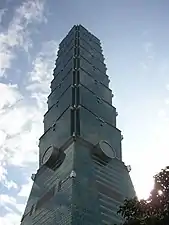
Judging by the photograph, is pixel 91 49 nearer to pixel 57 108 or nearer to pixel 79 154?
pixel 57 108

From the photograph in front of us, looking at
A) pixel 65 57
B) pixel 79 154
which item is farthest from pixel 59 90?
pixel 79 154

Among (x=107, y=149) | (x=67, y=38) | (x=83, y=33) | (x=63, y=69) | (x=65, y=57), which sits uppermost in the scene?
(x=83, y=33)

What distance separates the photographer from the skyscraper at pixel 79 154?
122 feet

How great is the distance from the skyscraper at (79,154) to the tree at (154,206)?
747 inches

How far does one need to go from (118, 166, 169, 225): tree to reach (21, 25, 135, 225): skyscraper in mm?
18977

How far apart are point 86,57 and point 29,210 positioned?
24067 millimetres

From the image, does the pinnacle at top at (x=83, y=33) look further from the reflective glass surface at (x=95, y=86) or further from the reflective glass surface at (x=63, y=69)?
the reflective glass surface at (x=95, y=86)

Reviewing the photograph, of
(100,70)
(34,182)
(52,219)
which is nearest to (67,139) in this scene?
(34,182)

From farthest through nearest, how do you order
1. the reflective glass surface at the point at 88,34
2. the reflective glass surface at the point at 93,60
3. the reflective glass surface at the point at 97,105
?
1. the reflective glass surface at the point at 88,34
2. the reflective glass surface at the point at 93,60
3. the reflective glass surface at the point at 97,105

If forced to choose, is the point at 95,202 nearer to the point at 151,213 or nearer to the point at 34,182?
the point at 34,182

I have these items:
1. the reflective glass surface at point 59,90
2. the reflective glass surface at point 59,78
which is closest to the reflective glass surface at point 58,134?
the reflective glass surface at point 59,90

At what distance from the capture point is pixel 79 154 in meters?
41.8

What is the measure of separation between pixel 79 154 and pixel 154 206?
26.6 meters

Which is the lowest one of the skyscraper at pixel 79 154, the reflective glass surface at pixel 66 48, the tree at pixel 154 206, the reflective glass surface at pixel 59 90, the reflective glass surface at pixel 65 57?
the tree at pixel 154 206
